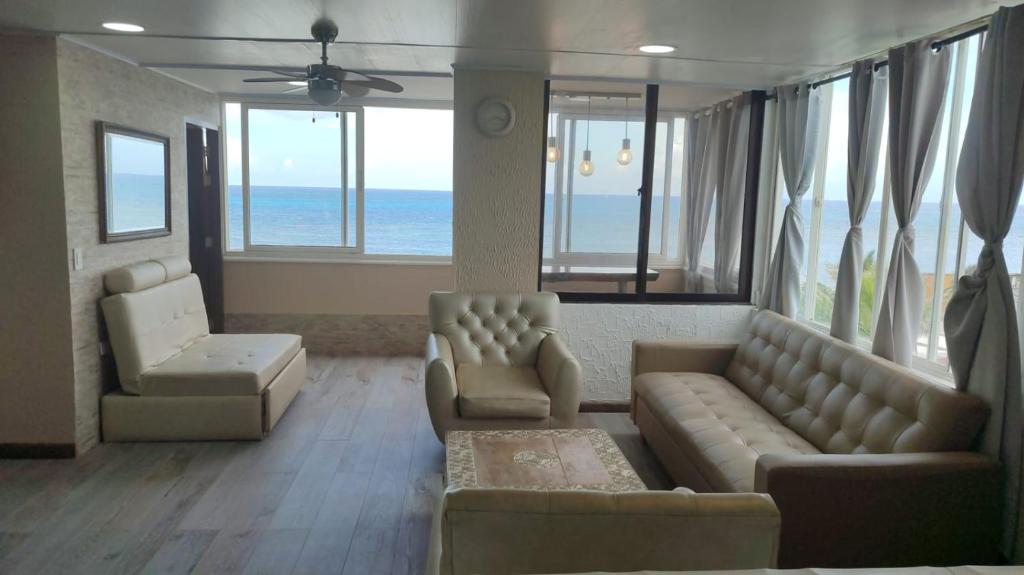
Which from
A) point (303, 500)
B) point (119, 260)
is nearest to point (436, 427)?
point (303, 500)

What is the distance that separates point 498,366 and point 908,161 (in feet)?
8.15

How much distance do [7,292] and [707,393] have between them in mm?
3890

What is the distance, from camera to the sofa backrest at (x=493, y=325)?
4.30m

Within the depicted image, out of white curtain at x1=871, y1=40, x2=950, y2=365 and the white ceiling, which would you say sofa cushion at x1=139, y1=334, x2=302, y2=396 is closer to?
the white ceiling

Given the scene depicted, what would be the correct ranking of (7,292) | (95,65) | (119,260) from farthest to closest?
1. (119,260)
2. (95,65)
3. (7,292)

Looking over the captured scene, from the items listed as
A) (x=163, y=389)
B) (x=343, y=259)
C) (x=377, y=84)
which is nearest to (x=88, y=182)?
(x=163, y=389)

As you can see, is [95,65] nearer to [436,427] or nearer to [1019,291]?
[436,427]

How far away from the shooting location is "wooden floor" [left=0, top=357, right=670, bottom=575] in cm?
278

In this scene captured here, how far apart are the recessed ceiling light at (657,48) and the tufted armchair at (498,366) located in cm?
164

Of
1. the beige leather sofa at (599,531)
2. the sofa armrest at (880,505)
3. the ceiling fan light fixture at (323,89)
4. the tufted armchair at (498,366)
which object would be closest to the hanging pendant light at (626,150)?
the tufted armchair at (498,366)

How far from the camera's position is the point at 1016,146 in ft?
8.57

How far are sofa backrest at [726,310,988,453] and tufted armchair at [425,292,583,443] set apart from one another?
107 cm

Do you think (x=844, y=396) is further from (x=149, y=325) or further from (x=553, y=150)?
(x=149, y=325)

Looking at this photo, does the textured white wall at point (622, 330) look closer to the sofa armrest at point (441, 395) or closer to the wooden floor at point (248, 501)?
the wooden floor at point (248, 501)
